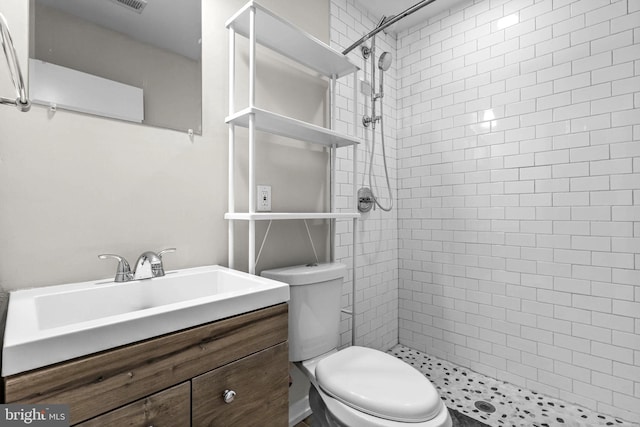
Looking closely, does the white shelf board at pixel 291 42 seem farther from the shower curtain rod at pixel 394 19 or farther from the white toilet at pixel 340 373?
the white toilet at pixel 340 373

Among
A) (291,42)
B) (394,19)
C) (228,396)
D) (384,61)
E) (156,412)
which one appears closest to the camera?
(156,412)

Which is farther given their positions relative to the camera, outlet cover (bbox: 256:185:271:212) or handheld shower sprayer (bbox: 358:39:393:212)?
handheld shower sprayer (bbox: 358:39:393:212)

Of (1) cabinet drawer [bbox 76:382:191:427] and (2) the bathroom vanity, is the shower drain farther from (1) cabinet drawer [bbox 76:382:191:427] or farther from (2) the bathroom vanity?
(1) cabinet drawer [bbox 76:382:191:427]

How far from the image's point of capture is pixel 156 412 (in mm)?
725

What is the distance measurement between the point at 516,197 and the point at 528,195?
6cm

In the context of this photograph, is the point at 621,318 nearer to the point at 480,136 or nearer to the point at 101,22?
the point at 480,136

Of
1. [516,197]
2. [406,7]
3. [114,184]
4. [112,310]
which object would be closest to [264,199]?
[114,184]

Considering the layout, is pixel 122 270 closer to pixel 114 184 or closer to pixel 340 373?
pixel 114 184

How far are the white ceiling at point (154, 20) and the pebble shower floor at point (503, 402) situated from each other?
2.27m

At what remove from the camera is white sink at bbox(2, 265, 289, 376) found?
1.94 feet

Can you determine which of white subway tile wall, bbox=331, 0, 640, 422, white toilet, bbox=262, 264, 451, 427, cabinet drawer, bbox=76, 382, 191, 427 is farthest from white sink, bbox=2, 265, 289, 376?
white subway tile wall, bbox=331, 0, 640, 422

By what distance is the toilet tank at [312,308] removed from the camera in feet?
4.51

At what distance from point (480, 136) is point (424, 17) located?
1036 mm

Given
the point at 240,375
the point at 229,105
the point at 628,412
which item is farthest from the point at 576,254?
the point at 229,105
